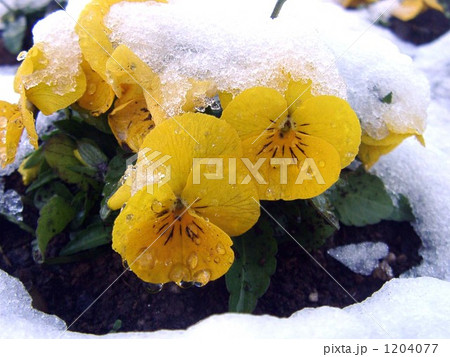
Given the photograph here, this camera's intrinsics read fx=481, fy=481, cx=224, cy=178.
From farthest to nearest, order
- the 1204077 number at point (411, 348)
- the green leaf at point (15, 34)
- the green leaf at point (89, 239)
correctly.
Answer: the green leaf at point (15, 34), the green leaf at point (89, 239), the 1204077 number at point (411, 348)

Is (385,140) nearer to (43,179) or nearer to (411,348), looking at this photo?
(411,348)

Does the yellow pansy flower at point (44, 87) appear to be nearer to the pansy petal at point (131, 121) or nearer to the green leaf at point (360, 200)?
the pansy petal at point (131, 121)

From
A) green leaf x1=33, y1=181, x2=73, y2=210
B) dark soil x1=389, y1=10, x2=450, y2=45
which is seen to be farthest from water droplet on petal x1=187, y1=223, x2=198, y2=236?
dark soil x1=389, y1=10, x2=450, y2=45

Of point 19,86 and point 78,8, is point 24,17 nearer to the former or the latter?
point 78,8

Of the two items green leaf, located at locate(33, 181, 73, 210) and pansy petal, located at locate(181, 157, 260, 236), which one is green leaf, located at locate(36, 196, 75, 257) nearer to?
green leaf, located at locate(33, 181, 73, 210)

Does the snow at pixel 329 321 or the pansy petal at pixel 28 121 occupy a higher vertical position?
the pansy petal at pixel 28 121

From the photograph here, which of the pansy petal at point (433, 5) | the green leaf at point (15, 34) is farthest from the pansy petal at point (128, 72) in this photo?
the pansy petal at point (433, 5)
